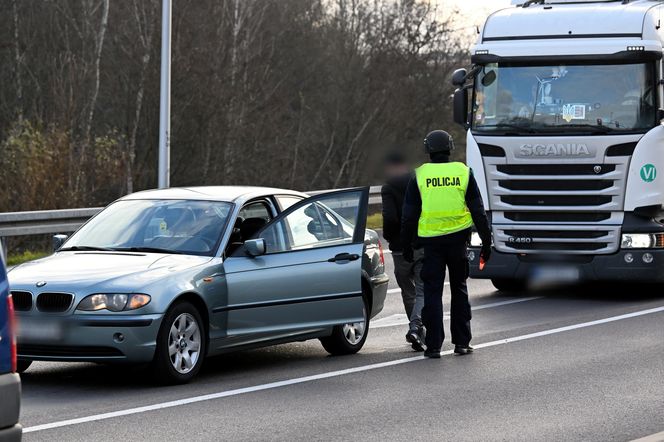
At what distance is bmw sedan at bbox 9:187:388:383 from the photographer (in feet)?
30.6

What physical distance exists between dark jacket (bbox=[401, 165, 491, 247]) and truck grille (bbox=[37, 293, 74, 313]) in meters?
3.09

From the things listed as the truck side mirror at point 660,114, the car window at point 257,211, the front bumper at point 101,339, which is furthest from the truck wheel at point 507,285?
the front bumper at point 101,339

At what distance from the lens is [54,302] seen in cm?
935

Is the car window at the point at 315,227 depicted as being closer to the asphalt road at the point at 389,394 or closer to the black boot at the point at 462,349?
the asphalt road at the point at 389,394

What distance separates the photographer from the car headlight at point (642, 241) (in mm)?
14828

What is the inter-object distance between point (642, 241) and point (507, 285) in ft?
7.18

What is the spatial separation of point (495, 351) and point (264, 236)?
239 centimetres

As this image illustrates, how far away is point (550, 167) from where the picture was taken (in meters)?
15.1

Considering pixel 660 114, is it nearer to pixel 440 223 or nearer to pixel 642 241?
pixel 642 241

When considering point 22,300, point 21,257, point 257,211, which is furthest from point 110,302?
point 21,257

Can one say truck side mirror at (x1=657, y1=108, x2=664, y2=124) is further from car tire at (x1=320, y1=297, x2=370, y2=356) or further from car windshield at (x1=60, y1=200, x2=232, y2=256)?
car windshield at (x1=60, y1=200, x2=232, y2=256)

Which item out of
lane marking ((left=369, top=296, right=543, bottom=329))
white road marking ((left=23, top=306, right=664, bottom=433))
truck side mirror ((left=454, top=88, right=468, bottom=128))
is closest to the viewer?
white road marking ((left=23, top=306, right=664, bottom=433))

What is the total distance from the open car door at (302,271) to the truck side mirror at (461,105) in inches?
183

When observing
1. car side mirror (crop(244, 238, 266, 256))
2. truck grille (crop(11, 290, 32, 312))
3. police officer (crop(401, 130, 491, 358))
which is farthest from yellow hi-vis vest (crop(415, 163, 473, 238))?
truck grille (crop(11, 290, 32, 312))
